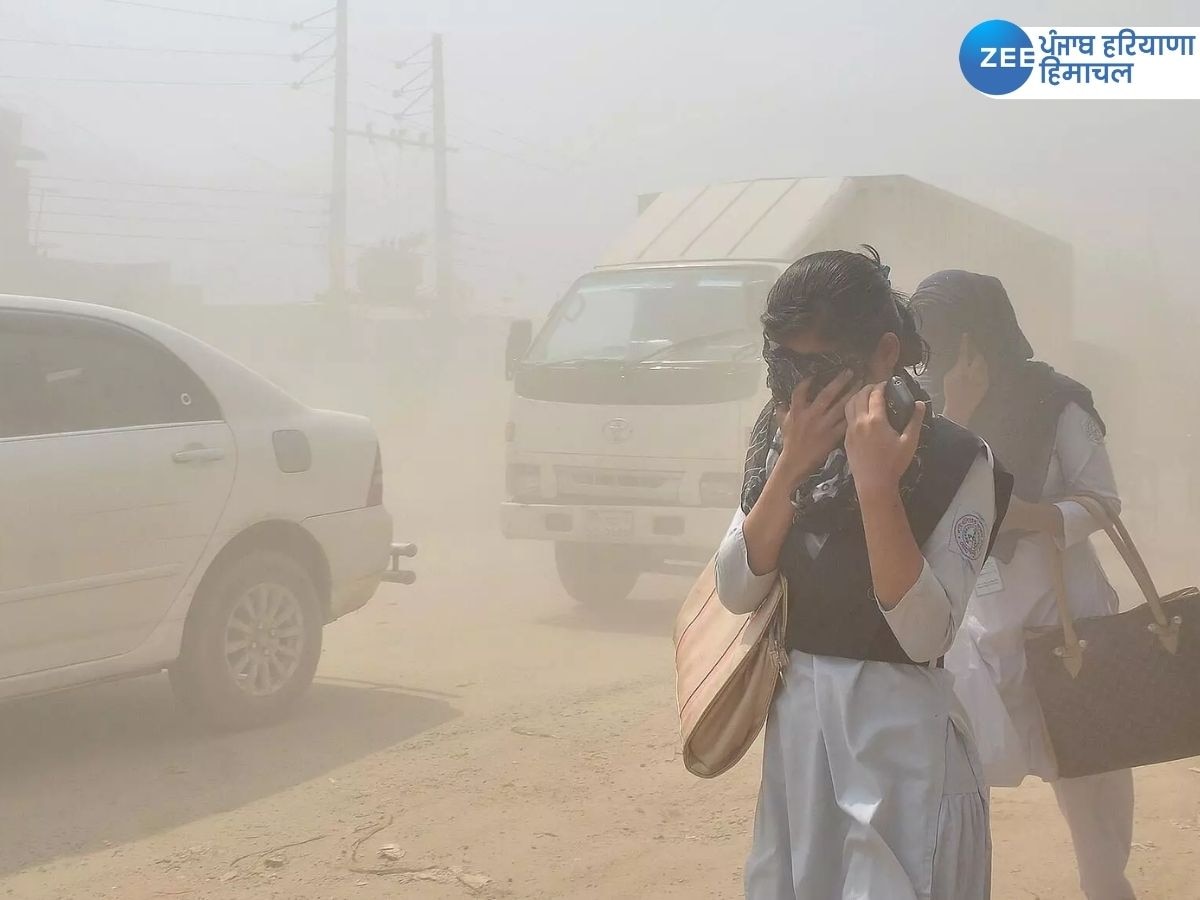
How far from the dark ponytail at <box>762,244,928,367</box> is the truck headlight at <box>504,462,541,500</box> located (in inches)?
275

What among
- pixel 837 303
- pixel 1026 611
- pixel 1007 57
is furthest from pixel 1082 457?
pixel 1007 57

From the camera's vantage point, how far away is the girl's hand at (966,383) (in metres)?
3.41

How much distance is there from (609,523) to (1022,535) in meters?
5.54

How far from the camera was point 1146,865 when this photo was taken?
14.4 ft

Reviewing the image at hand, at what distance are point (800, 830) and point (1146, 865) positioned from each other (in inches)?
108

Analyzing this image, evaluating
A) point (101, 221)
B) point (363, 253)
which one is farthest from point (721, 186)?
point (363, 253)

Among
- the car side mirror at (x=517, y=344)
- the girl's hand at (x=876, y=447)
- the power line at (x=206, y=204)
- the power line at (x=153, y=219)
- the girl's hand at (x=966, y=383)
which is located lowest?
the girl's hand at (x=876, y=447)

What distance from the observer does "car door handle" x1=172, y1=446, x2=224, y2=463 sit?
5562mm

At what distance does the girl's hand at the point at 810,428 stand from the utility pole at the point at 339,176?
2850cm

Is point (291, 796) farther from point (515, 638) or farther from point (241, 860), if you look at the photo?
point (515, 638)

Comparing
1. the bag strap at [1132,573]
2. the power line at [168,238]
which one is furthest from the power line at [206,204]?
the bag strap at [1132,573]

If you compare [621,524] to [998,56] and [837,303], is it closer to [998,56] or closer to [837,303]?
[837,303]

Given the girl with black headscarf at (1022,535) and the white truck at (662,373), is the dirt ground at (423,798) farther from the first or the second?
the white truck at (662,373)

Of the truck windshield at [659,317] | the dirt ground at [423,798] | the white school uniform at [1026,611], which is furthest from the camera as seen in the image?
the truck windshield at [659,317]
